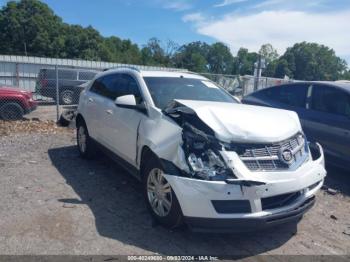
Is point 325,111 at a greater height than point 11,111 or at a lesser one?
greater

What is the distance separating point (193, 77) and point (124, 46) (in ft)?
220

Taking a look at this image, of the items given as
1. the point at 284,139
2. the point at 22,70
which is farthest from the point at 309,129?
the point at 22,70

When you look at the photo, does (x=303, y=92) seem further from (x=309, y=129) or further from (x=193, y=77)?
(x=193, y=77)

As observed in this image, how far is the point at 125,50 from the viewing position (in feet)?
229

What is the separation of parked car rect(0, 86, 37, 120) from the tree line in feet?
52.0

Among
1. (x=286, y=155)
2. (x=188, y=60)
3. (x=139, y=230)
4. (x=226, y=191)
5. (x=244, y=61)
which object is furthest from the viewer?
(x=244, y=61)

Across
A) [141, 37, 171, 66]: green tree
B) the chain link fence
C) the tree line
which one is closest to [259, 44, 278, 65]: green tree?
the tree line

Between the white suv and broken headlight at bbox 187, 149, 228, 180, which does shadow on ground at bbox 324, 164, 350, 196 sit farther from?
broken headlight at bbox 187, 149, 228, 180

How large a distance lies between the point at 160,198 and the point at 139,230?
45 centimetres

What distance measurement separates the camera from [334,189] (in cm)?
580

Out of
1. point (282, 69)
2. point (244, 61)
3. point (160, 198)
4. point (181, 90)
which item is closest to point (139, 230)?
point (160, 198)

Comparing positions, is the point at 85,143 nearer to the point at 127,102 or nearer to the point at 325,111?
the point at 127,102

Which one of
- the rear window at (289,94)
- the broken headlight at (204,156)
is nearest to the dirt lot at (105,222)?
the broken headlight at (204,156)

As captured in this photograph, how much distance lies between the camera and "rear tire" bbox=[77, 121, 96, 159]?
658 cm
